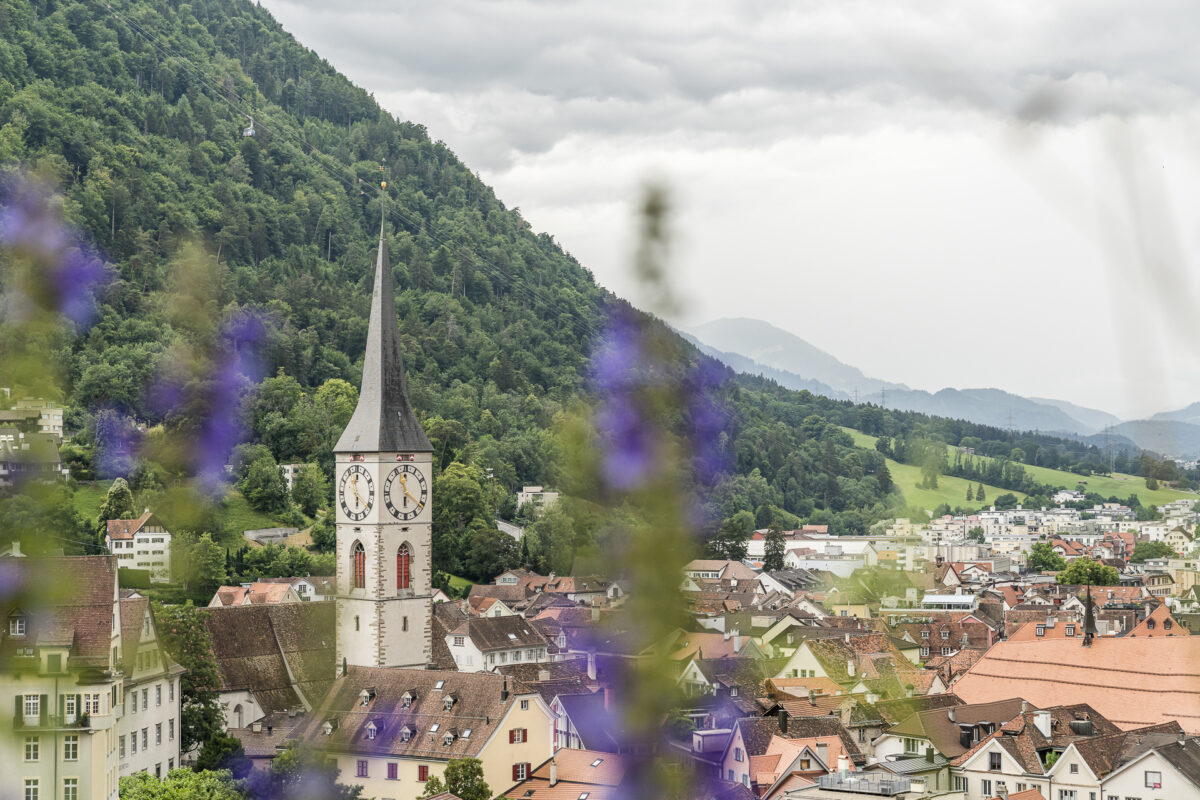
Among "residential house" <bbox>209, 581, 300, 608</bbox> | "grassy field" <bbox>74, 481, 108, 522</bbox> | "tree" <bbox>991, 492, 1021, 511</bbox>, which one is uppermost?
"grassy field" <bbox>74, 481, 108, 522</bbox>

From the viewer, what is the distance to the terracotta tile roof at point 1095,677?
45.1m

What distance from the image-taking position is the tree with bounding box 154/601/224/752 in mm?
40219

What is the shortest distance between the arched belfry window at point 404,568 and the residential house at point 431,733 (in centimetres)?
918

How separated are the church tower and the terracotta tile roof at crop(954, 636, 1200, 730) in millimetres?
18947

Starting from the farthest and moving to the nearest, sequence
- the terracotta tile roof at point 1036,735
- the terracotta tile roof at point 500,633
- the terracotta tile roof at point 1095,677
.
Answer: the terracotta tile roof at point 500,633 < the terracotta tile roof at point 1095,677 < the terracotta tile roof at point 1036,735

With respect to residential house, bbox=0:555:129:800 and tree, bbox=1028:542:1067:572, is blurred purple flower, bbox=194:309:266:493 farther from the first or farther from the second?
residential house, bbox=0:555:129:800

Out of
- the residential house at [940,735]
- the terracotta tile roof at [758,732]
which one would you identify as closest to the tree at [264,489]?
the terracotta tile roof at [758,732]

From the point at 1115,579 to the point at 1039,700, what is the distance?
6232cm

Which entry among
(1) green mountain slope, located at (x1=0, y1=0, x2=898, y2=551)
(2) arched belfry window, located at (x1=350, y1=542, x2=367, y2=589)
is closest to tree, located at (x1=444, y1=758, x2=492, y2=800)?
(2) arched belfry window, located at (x1=350, y1=542, x2=367, y2=589)

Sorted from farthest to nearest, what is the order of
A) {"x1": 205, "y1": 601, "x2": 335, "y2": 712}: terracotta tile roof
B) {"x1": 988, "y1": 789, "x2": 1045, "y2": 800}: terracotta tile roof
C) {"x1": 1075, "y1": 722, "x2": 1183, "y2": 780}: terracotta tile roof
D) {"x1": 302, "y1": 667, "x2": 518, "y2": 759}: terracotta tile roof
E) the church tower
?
the church tower → {"x1": 205, "y1": 601, "x2": 335, "y2": 712}: terracotta tile roof → {"x1": 302, "y1": 667, "x2": 518, "y2": 759}: terracotta tile roof → {"x1": 1075, "y1": 722, "x2": 1183, "y2": 780}: terracotta tile roof → {"x1": 988, "y1": 789, "x2": 1045, "y2": 800}: terracotta tile roof

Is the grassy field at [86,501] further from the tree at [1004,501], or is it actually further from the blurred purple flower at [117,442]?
the blurred purple flower at [117,442]

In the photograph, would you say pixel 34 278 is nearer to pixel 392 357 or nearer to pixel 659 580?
pixel 659 580

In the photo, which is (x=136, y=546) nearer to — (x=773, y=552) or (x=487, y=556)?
→ (x=487, y=556)

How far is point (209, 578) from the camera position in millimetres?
67000
